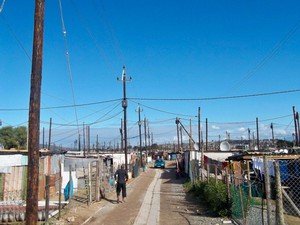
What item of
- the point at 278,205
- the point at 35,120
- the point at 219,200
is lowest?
the point at 219,200

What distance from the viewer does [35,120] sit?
350 inches

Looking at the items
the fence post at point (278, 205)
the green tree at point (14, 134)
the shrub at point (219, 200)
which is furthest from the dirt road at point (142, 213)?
the green tree at point (14, 134)

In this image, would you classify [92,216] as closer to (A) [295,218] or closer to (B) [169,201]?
(B) [169,201]

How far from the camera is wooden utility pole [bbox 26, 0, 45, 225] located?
343 inches

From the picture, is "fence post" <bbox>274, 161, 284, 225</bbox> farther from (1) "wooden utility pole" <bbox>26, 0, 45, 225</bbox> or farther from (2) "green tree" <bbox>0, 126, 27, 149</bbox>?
(2) "green tree" <bbox>0, 126, 27, 149</bbox>

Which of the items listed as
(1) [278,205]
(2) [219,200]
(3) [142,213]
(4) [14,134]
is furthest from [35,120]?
(4) [14,134]

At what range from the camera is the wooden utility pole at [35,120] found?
870 cm

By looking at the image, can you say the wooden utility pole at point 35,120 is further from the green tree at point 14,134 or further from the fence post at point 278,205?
the green tree at point 14,134

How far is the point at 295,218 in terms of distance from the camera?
12.1m

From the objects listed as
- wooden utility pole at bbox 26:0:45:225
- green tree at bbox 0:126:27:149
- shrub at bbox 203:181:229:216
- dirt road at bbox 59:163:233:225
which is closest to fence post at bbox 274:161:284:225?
wooden utility pole at bbox 26:0:45:225

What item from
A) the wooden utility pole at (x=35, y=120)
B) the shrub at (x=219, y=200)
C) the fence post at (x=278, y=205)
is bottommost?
the shrub at (x=219, y=200)

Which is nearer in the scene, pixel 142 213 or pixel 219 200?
pixel 219 200

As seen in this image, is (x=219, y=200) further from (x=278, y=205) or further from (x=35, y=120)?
(x=35, y=120)

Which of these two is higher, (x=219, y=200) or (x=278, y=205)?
(x=278, y=205)
